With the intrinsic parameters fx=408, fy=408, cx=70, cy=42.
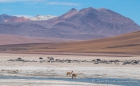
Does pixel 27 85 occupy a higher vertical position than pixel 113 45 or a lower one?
lower

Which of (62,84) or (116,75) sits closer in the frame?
(62,84)

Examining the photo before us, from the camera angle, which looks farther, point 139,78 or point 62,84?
point 139,78

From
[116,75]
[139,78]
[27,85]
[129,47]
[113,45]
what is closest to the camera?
[27,85]

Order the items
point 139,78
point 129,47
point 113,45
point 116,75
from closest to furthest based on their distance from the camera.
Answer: point 139,78
point 116,75
point 129,47
point 113,45

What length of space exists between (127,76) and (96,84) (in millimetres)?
7138

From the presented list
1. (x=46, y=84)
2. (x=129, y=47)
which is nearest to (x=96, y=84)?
(x=46, y=84)

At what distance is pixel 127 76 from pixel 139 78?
1764 mm

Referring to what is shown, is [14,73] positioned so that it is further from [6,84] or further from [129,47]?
[129,47]

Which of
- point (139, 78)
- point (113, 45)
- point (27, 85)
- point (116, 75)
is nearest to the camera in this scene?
point (27, 85)

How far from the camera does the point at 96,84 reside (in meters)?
26.2

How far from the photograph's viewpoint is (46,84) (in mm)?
25484

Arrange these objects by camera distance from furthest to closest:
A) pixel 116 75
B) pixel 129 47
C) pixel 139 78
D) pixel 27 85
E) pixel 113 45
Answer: pixel 113 45, pixel 129 47, pixel 116 75, pixel 139 78, pixel 27 85

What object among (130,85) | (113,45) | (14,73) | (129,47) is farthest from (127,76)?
(113,45)

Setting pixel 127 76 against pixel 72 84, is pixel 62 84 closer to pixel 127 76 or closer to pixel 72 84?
pixel 72 84
